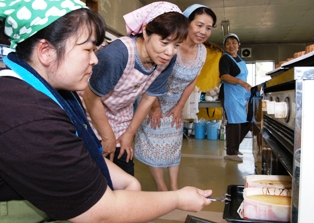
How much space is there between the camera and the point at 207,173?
2719 millimetres

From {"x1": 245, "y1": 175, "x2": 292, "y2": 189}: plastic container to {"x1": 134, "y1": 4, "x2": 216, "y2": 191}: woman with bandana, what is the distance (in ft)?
3.26

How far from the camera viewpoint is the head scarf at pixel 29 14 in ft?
2.01

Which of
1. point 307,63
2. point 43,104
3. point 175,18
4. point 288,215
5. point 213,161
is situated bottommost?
point 213,161

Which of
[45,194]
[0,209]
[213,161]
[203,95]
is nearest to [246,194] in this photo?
[45,194]

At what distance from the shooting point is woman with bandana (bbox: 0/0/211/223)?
54 cm

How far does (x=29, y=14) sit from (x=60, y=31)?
0.23ft

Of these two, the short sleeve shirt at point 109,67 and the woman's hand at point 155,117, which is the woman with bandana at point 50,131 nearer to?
the short sleeve shirt at point 109,67

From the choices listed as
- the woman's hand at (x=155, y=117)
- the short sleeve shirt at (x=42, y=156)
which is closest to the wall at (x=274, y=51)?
the woman's hand at (x=155, y=117)

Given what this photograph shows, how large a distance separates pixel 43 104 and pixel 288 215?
62 centimetres

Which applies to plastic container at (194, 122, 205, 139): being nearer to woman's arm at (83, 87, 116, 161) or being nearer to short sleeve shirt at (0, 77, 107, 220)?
woman's arm at (83, 87, 116, 161)

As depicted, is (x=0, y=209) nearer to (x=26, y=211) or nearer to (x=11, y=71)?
(x=26, y=211)

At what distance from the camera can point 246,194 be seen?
77 centimetres

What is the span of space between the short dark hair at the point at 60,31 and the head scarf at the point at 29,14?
1cm

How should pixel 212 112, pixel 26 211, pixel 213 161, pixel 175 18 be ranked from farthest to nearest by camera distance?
pixel 212 112
pixel 213 161
pixel 175 18
pixel 26 211
